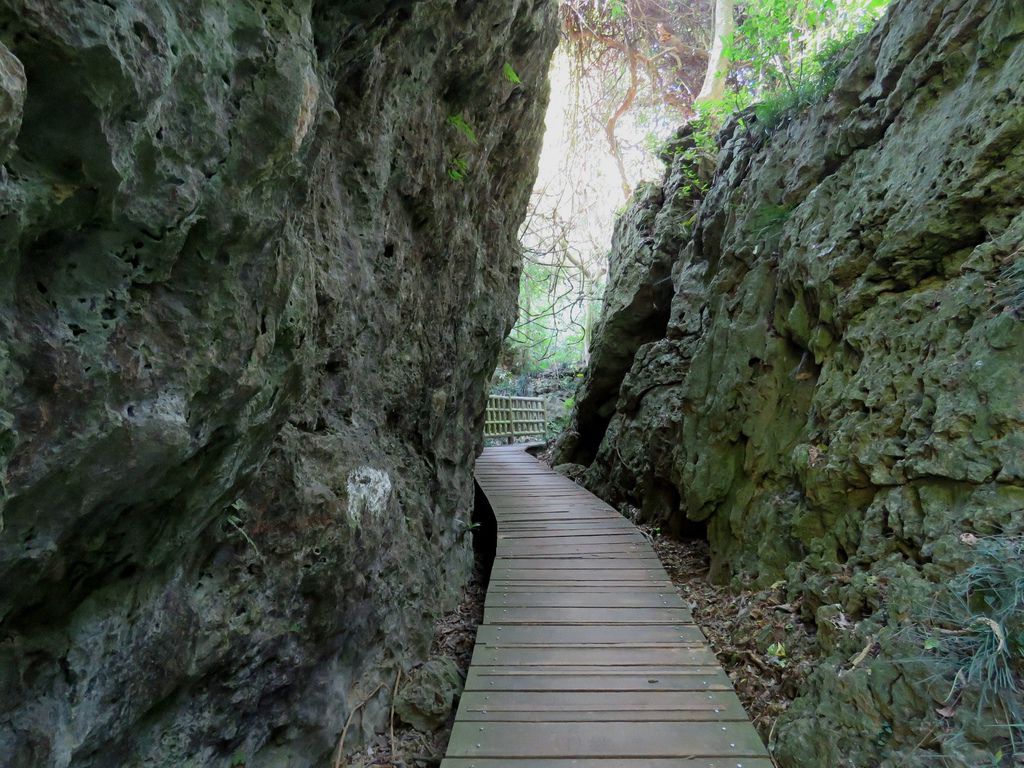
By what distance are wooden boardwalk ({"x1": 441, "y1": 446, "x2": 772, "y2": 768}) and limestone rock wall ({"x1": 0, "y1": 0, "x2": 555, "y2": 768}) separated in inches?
32.6

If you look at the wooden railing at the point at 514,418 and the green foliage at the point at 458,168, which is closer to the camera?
the green foliage at the point at 458,168

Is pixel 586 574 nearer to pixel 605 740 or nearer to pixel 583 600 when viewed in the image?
pixel 583 600

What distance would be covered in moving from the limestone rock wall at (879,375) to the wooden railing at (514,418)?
10.6 metres

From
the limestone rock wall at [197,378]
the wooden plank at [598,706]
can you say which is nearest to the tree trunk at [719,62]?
the limestone rock wall at [197,378]

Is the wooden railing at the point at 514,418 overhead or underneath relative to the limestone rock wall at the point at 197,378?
underneath

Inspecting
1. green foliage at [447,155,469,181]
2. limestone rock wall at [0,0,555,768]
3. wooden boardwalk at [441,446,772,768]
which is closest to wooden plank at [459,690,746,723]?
wooden boardwalk at [441,446,772,768]

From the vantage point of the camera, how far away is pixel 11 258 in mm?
1399

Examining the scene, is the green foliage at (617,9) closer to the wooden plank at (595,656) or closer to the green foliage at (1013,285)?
the green foliage at (1013,285)

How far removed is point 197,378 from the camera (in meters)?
1.94

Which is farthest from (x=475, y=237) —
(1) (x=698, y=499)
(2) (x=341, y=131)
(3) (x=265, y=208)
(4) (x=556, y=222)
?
(4) (x=556, y=222)

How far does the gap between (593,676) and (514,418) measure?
14613 millimetres

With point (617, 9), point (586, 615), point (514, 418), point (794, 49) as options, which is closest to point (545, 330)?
point (514, 418)

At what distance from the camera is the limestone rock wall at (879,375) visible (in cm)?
277

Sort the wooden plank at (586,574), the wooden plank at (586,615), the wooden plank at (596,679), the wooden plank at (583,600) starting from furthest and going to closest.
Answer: the wooden plank at (586,574)
the wooden plank at (583,600)
the wooden plank at (586,615)
the wooden plank at (596,679)
